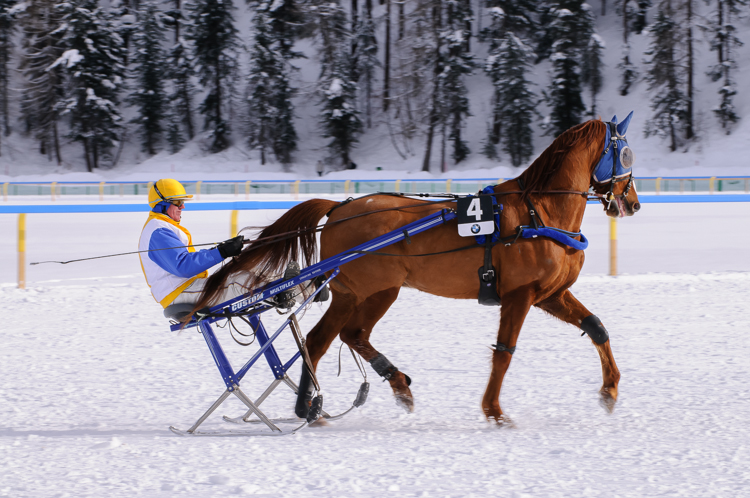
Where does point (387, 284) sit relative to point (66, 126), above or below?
below

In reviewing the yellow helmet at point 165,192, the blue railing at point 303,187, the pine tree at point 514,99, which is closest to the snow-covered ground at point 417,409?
the yellow helmet at point 165,192

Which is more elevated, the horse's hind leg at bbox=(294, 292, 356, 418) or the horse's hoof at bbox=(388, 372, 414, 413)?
the horse's hind leg at bbox=(294, 292, 356, 418)

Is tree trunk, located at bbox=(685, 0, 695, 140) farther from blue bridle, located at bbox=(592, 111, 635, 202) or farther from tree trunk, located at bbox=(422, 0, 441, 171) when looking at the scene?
blue bridle, located at bbox=(592, 111, 635, 202)

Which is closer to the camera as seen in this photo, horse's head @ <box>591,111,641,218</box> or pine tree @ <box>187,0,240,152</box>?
horse's head @ <box>591,111,641,218</box>

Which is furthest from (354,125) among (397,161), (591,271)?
(591,271)

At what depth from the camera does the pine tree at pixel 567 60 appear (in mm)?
41719

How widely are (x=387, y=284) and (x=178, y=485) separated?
5.84 ft

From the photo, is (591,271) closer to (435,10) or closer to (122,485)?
(122,485)

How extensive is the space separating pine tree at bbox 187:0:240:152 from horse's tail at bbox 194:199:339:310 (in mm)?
42720

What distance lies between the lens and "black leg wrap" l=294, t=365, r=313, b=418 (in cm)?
439

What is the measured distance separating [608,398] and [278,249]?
2.13 m

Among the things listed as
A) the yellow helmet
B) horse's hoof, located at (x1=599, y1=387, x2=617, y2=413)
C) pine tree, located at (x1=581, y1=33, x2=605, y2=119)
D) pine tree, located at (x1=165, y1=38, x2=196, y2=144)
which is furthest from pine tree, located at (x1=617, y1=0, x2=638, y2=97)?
the yellow helmet

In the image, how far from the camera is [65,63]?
44.6m

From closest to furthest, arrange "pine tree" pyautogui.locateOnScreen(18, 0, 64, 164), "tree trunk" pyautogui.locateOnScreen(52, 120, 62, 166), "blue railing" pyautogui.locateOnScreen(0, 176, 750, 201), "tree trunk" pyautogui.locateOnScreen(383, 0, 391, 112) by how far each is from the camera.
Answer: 1. "blue railing" pyautogui.locateOnScreen(0, 176, 750, 201)
2. "tree trunk" pyautogui.locateOnScreen(52, 120, 62, 166)
3. "pine tree" pyautogui.locateOnScreen(18, 0, 64, 164)
4. "tree trunk" pyautogui.locateOnScreen(383, 0, 391, 112)
